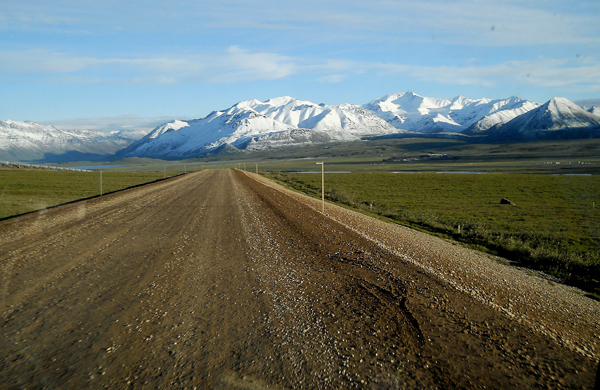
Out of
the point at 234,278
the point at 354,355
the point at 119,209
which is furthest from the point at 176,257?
the point at 119,209

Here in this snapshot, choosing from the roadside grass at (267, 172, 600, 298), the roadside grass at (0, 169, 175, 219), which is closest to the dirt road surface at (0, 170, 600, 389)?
the roadside grass at (267, 172, 600, 298)

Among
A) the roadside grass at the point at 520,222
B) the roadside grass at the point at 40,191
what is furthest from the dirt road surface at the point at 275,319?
the roadside grass at the point at 40,191

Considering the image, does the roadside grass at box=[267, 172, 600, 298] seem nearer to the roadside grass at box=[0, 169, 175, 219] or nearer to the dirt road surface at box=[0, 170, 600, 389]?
the dirt road surface at box=[0, 170, 600, 389]

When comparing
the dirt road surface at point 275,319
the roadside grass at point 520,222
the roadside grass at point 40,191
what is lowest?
the roadside grass at point 520,222

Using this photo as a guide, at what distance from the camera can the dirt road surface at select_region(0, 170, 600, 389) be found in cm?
462

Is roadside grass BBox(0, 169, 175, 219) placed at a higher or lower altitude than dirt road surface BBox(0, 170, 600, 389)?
higher

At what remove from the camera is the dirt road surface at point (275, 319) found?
462cm

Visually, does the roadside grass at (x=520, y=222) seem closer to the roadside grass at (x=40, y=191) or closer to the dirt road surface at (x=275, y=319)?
the dirt road surface at (x=275, y=319)

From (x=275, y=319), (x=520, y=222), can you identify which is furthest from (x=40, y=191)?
(x=520, y=222)

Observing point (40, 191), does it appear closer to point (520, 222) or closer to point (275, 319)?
point (275, 319)

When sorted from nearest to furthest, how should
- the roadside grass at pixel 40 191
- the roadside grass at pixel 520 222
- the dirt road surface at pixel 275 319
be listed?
the dirt road surface at pixel 275 319
the roadside grass at pixel 520 222
the roadside grass at pixel 40 191

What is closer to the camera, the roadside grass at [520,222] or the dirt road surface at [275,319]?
the dirt road surface at [275,319]

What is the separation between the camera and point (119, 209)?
743 inches

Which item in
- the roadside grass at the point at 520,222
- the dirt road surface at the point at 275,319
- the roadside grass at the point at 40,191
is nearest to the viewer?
the dirt road surface at the point at 275,319
